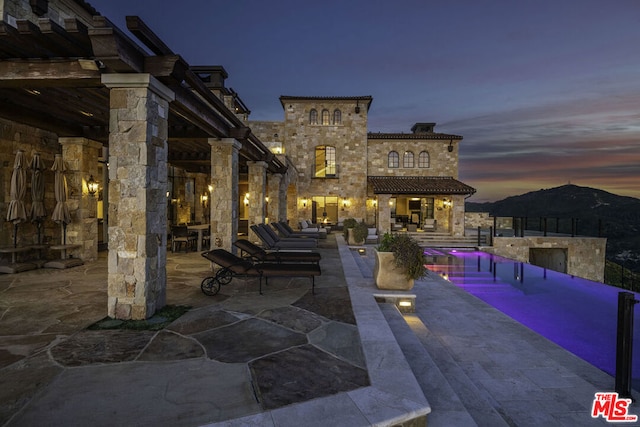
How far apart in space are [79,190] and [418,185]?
19.1 meters

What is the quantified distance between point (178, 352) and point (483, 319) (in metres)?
5.09

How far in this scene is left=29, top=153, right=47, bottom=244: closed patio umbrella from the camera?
840cm

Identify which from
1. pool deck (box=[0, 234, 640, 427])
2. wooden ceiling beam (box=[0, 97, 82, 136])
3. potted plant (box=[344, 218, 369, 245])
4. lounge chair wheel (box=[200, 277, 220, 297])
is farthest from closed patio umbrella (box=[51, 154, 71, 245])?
potted plant (box=[344, 218, 369, 245])

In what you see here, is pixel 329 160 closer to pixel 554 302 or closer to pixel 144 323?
pixel 554 302

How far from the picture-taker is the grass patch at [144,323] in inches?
167

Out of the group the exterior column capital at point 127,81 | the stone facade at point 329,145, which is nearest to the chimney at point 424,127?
the stone facade at point 329,145

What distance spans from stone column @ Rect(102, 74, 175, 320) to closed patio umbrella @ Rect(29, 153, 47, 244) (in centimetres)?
597

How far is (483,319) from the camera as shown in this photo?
577 cm

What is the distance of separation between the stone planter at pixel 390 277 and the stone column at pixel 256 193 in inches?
273

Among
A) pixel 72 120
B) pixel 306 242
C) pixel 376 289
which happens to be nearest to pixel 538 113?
pixel 306 242

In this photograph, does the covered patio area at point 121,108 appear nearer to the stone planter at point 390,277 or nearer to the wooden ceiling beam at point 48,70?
the wooden ceiling beam at point 48,70

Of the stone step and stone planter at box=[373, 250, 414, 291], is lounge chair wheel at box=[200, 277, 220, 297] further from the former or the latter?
the stone step

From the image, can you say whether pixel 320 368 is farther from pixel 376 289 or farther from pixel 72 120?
pixel 72 120

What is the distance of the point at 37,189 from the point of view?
339 inches
